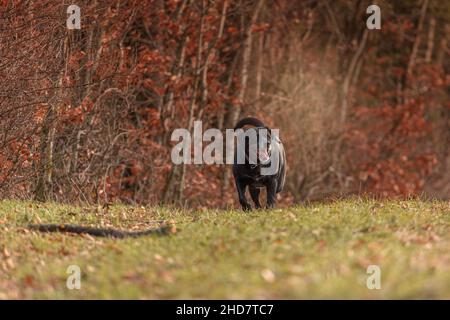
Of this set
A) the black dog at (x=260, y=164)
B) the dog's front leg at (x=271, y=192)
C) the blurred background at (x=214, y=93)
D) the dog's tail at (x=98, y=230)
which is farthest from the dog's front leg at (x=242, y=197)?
the dog's tail at (x=98, y=230)

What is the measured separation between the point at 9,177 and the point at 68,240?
18.0ft

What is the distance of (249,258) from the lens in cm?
827

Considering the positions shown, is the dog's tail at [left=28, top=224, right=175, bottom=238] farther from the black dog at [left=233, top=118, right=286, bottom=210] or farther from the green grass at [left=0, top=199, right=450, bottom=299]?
the black dog at [left=233, top=118, right=286, bottom=210]

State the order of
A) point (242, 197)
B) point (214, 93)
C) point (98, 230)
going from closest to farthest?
1. point (98, 230)
2. point (242, 197)
3. point (214, 93)

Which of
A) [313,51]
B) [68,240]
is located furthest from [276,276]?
[313,51]

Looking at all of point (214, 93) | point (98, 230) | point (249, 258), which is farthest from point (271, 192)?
point (214, 93)

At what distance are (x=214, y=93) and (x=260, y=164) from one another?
9.87 meters

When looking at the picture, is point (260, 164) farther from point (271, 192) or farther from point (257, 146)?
point (271, 192)

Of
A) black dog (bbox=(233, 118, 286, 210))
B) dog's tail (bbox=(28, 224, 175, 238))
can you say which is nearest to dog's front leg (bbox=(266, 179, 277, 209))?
black dog (bbox=(233, 118, 286, 210))

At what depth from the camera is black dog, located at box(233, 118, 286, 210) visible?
515 inches

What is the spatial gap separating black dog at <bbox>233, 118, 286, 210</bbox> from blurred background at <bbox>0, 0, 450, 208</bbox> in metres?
2.09

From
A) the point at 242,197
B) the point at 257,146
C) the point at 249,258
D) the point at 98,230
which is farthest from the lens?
the point at 242,197

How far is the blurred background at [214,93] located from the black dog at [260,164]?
6.85 ft
